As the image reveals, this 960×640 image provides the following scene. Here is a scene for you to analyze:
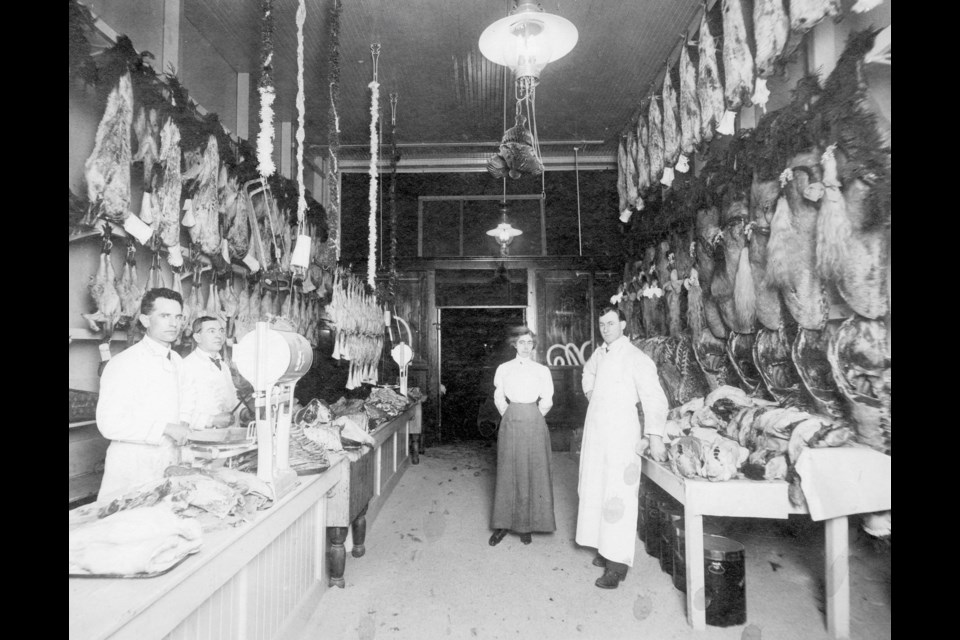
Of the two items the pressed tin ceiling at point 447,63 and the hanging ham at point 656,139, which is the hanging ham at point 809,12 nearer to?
the pressed tin ceiling at point 447,63

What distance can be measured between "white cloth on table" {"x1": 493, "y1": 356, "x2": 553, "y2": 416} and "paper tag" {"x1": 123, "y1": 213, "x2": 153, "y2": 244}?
2.98 metres

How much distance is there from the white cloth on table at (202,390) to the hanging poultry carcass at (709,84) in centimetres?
452

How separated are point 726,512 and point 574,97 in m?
5.60

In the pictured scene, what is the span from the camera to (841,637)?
2.91 metres

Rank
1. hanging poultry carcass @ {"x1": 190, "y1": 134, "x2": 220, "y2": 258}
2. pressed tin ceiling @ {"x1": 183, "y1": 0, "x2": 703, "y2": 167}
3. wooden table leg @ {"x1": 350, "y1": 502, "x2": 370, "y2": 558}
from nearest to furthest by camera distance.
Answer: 1. wooden table leg @ {"x1": 350, "y1": 502, "x2": 370, "y2": 558}
2. hanging poultry carcass @ {"x1": 190, "y1": 134, "x2": 220, "y2": 258}
3. pressed tin ceiling @ {"x1": 183, "y1": 0, "x2": 703, "y2": 167}

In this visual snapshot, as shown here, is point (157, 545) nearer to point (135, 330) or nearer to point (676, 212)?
point (135, 330)

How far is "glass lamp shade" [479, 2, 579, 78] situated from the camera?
10.7 ft

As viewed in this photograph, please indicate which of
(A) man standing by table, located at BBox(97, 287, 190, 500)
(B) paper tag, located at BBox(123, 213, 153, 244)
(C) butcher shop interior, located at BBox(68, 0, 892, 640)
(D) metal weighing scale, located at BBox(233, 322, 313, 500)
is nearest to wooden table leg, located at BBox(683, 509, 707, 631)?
(C) butcher shop interior, located at BBox(68, 0, 892, 640)

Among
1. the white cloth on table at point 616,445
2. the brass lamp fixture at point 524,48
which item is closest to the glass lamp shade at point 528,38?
the brass lamp fixture at point 524,48

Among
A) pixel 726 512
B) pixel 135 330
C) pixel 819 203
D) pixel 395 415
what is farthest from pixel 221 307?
pixel 819 203

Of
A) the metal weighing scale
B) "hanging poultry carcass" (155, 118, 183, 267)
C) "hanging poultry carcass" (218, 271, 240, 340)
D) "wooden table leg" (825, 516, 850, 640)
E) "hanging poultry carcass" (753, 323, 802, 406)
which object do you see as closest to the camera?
the metal weighing scale

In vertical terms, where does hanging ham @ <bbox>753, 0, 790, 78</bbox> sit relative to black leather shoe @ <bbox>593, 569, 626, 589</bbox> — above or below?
above

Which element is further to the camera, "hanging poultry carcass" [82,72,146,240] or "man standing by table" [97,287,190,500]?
"hanging poultry carcass" [82,72,146,240]

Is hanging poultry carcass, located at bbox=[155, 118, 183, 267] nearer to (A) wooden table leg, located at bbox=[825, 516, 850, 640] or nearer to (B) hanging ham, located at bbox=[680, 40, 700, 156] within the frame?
(B) hanging ham, located at bbox=[680, 40, 700, 156]
